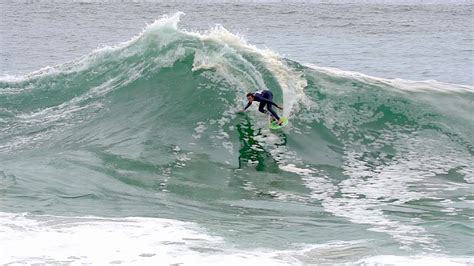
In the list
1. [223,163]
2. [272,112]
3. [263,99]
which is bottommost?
[223,163]

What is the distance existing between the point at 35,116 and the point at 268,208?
8.14 m

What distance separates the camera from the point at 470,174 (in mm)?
14289

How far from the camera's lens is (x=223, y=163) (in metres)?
14.4

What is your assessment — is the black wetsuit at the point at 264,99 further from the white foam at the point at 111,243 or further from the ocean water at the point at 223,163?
the white foam at the point at 111,243

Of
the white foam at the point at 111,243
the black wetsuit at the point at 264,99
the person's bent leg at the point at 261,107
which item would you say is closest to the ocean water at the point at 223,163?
the white foam at the point at 111,243

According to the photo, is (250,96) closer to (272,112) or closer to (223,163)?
(272,112)

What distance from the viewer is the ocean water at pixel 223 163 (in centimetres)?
984

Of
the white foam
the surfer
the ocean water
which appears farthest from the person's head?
the white foam

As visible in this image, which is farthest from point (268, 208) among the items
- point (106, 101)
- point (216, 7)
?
point (216, 7)

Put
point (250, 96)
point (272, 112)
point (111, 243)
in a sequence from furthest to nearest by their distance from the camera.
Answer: point (272, 112)
point (250, 96)
point (111, 243)

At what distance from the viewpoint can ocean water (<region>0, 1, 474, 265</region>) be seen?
9.84 m

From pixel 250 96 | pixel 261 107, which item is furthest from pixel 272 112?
pixel 250 96

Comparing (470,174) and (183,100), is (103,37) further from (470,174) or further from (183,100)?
(470,174)

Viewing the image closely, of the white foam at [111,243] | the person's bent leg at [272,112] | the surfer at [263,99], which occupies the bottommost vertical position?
the white foam at [111,243]
